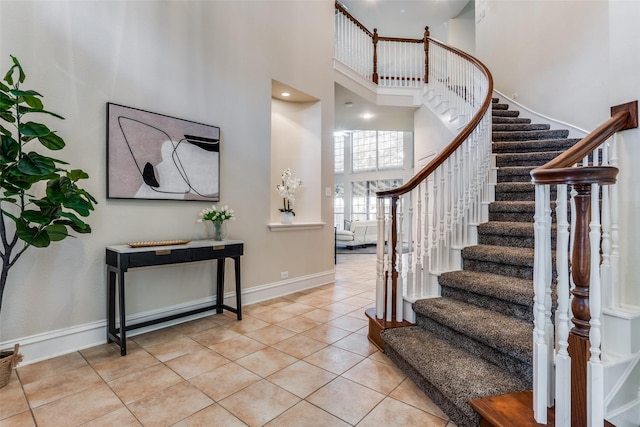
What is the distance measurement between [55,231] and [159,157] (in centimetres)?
105

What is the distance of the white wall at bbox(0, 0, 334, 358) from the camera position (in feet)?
7.08

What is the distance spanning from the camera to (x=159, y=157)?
271 cm

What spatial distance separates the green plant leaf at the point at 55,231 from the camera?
186cm

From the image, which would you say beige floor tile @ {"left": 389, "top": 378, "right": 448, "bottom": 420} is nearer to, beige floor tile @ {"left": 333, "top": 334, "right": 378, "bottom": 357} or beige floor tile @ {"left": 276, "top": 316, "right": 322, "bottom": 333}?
beige floor tile @ {"left": 333, "top": 334, "right": 378, "bottom": 357}

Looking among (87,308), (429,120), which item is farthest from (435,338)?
(429,120)

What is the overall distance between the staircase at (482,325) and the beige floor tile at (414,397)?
3 cm

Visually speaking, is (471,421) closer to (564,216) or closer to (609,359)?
(609,359)

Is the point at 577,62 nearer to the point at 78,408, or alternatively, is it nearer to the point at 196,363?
the point at 196,363

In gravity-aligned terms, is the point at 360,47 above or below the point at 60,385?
above

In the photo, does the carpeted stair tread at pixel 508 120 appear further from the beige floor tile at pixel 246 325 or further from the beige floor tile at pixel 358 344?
the beige floor tile at pixel 246 325

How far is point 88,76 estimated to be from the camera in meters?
2.35

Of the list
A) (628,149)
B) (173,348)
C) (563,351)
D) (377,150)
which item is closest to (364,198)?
(377,150)

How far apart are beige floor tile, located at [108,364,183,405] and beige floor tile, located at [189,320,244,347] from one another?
441 millimetres

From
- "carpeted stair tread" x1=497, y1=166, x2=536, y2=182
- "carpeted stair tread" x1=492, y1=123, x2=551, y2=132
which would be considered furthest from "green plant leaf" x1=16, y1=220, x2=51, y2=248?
"carpeted stair tread" x1=492, y1=123, x2=551, y2=132
